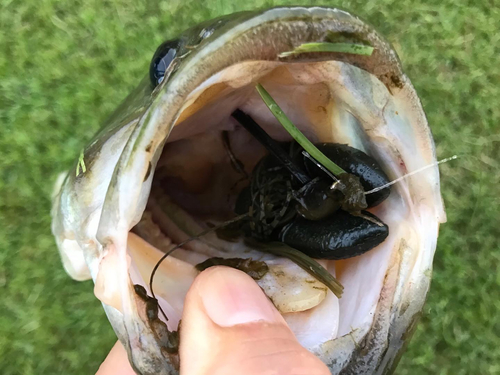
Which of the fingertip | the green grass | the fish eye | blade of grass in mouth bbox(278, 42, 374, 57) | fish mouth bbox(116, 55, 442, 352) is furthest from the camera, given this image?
the green grass

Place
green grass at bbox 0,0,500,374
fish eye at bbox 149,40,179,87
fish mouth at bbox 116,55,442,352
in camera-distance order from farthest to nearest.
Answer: green grass at bbox 0,0,500,374 < fish eye at bbox 149,40,179,87 < fish mouth at bbox 116,55,442,352

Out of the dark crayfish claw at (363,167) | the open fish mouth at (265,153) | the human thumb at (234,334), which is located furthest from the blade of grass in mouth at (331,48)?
the human thumb at (234,334)

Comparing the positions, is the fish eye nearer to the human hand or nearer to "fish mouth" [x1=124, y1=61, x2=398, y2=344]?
"fish mouth" [x1=124, y1=61, x2=398, y2=344]

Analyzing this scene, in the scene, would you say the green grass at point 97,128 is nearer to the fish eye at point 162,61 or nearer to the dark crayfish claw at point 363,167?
the fish eye at point 162,61

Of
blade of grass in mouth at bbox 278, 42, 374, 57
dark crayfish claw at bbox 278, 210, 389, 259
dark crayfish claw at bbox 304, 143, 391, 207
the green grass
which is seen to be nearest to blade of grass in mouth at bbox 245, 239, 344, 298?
dark crayfish claw at bbox 278, 210, 389, 259

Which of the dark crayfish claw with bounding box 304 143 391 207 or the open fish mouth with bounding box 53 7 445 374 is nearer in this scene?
the open fish mouth with bounding box 53 7 445 374

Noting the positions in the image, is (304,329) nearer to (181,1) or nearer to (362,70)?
(362,70)

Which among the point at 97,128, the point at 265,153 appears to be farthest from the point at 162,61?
the point at 97,128
